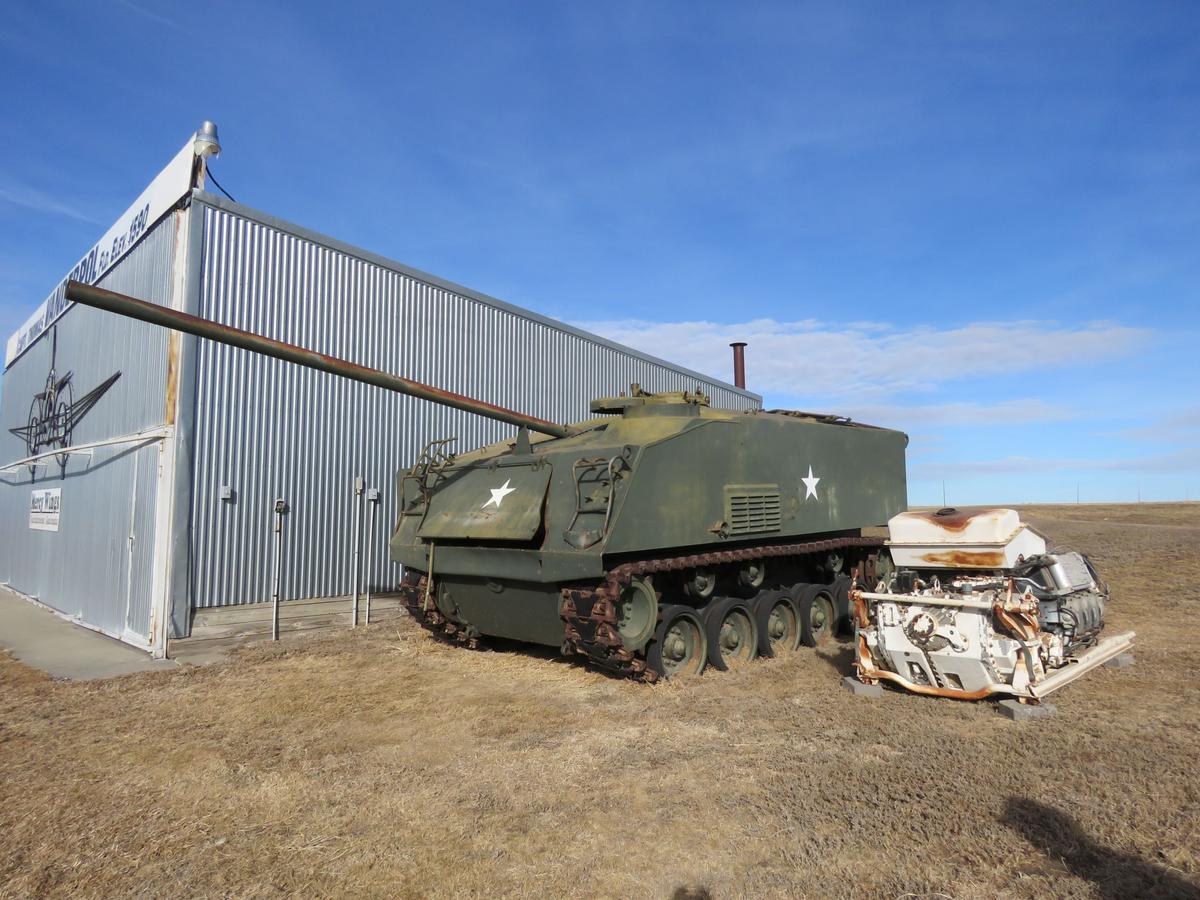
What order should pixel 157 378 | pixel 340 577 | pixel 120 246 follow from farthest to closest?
1. pixel 120 246
2. pixel 340 577
3. pixel 157 378

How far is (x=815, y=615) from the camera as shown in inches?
413

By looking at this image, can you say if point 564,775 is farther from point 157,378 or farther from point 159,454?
point 157,378

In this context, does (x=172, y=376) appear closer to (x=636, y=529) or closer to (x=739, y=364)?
(x=636, y=529)

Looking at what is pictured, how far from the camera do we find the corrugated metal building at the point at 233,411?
1030cm

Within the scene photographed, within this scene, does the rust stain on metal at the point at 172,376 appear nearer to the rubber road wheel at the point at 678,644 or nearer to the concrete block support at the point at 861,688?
the rubber road wheel at the point at 678,644

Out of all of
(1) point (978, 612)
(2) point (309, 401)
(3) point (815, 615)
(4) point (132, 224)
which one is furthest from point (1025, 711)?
(4) point (132, 224)

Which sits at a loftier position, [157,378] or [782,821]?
[157,378]

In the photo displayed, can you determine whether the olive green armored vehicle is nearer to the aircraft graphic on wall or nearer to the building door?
the building door

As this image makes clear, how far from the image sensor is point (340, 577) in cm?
1184

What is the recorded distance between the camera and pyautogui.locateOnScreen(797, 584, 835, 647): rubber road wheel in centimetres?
1002

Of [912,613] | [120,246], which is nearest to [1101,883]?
[912,613]

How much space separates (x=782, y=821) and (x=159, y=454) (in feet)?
30.1

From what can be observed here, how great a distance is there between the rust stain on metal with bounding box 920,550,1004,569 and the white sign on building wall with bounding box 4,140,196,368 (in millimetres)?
10071

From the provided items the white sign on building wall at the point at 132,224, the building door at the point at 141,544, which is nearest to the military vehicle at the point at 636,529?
the building door at the point at 141,544
